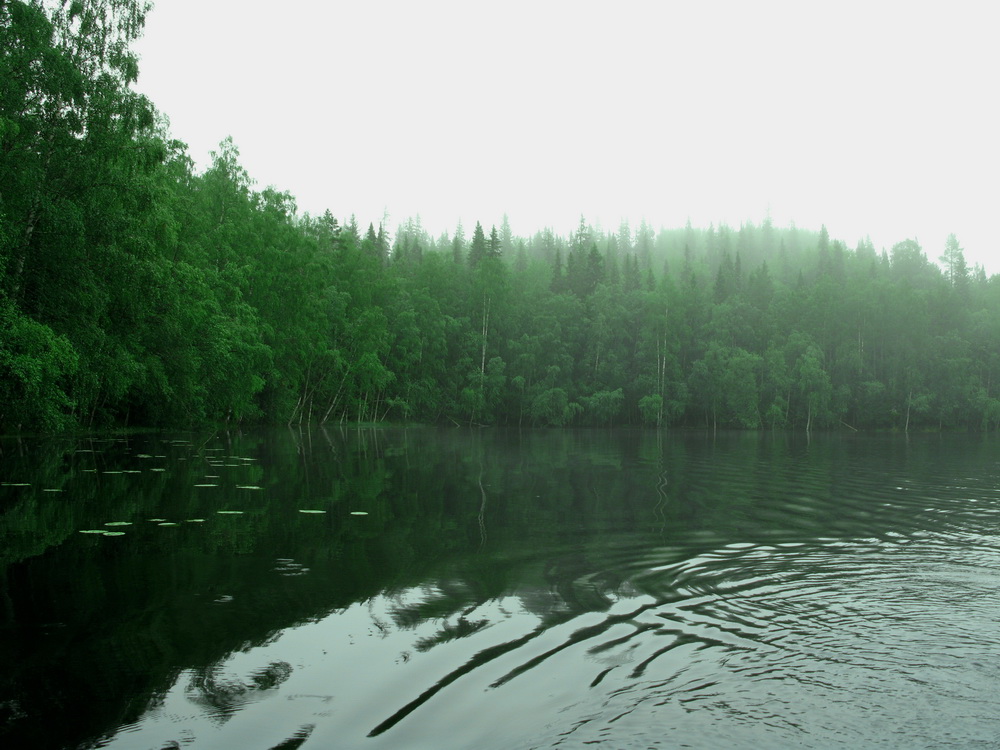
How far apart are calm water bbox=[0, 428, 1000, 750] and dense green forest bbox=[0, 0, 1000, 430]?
413 inches

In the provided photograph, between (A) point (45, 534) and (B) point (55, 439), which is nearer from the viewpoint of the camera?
(A) point (45, 534)

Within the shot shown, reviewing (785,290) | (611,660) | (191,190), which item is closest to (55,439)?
(191,190)

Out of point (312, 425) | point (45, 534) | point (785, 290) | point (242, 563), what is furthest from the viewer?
point (785, 290)

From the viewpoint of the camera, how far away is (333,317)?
5847 cm

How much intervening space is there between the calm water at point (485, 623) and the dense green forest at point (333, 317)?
1049 cm

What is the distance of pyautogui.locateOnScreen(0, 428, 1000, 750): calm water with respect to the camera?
456cm

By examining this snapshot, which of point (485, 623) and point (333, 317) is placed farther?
point (333, 317)

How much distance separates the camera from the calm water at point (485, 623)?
15.0 ft

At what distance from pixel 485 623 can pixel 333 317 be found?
53765mm

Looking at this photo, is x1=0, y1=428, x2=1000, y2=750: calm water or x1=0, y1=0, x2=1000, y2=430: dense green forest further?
x1=0, y1=0, x2=1000, y2=430: dense green forest

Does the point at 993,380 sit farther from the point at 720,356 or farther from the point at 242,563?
the point at 242,563

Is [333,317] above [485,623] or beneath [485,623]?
above

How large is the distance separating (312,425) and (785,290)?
61.9 metres

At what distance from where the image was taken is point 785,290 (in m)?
A: 92.9
